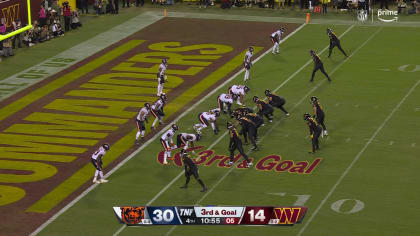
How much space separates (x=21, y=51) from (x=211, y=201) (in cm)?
2440

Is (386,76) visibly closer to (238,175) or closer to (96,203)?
(238,175)

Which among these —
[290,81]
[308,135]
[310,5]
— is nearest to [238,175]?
[308,135]

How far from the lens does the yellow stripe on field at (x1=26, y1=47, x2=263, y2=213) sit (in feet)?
119

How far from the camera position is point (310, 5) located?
211 feet

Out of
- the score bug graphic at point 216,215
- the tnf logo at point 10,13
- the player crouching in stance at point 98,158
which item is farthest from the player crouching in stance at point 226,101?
the tnf logo at point 10,13

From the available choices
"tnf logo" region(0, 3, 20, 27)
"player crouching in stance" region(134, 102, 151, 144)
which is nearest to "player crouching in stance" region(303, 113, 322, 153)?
"player crouching in stance" region(134, 102, 151, 144)

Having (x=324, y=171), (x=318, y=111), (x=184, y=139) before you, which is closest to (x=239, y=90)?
(x=318, y=111)

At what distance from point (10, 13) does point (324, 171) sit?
2598cm

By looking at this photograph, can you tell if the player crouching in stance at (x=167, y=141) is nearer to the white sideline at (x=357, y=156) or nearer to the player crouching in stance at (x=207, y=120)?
the player crouching in stance at (x=207, y=120)

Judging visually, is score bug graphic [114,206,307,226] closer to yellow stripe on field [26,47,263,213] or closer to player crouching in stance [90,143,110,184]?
yellow stripe on field [26,47,263,213]

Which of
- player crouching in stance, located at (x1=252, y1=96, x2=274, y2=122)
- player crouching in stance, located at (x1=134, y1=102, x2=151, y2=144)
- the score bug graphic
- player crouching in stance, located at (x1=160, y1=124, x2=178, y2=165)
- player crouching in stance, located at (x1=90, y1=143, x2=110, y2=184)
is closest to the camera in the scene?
the score bug graphic

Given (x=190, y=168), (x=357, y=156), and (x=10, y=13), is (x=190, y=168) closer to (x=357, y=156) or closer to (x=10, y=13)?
(x=357, y=156)

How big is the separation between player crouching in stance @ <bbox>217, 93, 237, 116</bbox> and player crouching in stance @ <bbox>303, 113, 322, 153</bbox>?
18.2ft

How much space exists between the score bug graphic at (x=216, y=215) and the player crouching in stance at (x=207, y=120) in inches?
569
